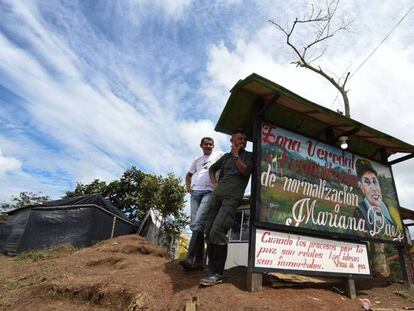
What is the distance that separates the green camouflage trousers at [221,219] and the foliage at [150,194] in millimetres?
11792

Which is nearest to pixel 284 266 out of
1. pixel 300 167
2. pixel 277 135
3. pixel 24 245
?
pixel 300 167

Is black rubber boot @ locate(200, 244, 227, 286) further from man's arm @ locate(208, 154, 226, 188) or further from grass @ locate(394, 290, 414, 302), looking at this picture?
grass @ locate(394, 290, 414, 302)

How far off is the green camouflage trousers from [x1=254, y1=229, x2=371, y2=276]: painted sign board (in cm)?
45

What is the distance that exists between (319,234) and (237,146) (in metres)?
1.88

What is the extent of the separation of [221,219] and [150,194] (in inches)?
700

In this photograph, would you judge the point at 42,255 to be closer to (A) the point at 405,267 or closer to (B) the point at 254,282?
(B) the point at 254,282

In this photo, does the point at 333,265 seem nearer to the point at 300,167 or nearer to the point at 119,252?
the point at 300,167

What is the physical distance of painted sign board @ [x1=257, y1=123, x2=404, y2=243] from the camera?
15.8ft

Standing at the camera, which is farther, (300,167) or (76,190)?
(76,190)

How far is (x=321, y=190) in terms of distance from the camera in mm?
5332

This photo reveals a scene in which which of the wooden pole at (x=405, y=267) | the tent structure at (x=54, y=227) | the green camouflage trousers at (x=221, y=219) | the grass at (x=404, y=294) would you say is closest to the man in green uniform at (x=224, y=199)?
the green camouflage trousers at (x=221, y=219)

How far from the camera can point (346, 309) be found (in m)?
3.96

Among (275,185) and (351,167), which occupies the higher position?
(351,167)

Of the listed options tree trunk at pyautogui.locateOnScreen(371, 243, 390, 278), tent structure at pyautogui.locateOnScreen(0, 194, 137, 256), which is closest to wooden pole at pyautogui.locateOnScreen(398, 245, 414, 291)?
tree trunk at pyautogui.locateOnScreen(371, 243, 390, 278)
